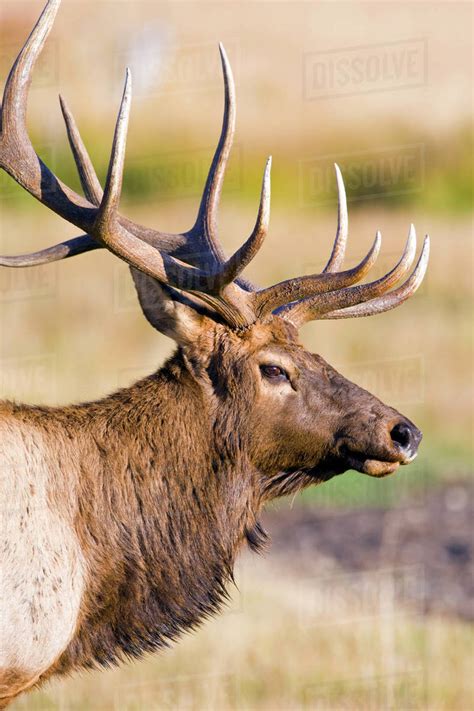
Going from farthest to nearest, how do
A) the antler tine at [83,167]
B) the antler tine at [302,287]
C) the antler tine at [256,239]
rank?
the antler tine at [83,167], the antler tine at [302,287], the antler tine at [256,239]

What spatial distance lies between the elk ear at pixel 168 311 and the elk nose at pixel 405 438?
1.11 m

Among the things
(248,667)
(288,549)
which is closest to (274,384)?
(248,667)

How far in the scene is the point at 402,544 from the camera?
12812mm

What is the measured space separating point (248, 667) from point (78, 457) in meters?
3.38

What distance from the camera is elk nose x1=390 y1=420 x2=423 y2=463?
632 centimetres

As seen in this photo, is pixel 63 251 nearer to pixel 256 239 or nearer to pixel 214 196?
pixel 214 196

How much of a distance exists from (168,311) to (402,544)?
6.94m

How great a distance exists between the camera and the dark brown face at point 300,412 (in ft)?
21.1
